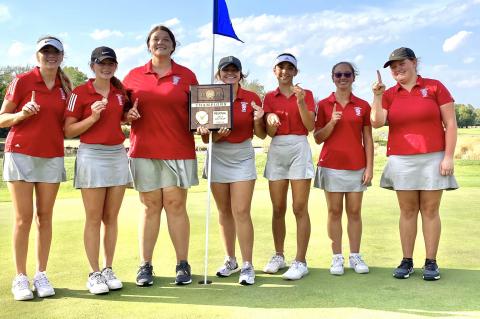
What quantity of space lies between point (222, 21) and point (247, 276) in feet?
9.64

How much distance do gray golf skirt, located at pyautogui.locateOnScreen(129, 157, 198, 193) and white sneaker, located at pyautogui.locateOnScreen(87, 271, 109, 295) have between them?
33.8 inches

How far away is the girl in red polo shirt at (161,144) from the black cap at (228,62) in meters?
0.30

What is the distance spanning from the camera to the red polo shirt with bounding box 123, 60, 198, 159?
4898mm

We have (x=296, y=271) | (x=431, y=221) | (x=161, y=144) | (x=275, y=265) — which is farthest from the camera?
(x=275, y=265)

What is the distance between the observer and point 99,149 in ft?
15.5

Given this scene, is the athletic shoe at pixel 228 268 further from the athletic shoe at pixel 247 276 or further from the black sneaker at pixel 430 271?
the black sneaker at pixel 430 271

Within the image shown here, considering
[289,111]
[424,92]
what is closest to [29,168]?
[289,111]

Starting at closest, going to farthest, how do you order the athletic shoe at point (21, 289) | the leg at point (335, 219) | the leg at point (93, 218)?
the athletic shoe at point (21, 289) → the leg at point (93, 218) → the leg at point (335, 219)

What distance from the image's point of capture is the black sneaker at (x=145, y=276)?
16.2 feet

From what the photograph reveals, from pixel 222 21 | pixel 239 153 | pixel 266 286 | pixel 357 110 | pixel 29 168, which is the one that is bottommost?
pixel 266 286

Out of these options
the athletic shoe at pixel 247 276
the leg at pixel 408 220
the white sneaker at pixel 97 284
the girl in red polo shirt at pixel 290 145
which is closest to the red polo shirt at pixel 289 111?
the girl in red polo shirt at pixel 290 145

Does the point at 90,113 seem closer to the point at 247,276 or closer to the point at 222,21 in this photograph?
the point at 247,276

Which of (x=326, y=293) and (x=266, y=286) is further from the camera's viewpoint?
(x=266, y=286)

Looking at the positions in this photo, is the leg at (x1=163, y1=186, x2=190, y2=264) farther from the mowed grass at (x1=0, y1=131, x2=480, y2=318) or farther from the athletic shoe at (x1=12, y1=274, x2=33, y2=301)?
the athletic shoe at (x1=12, y1=274, x2=33, y2=301)
